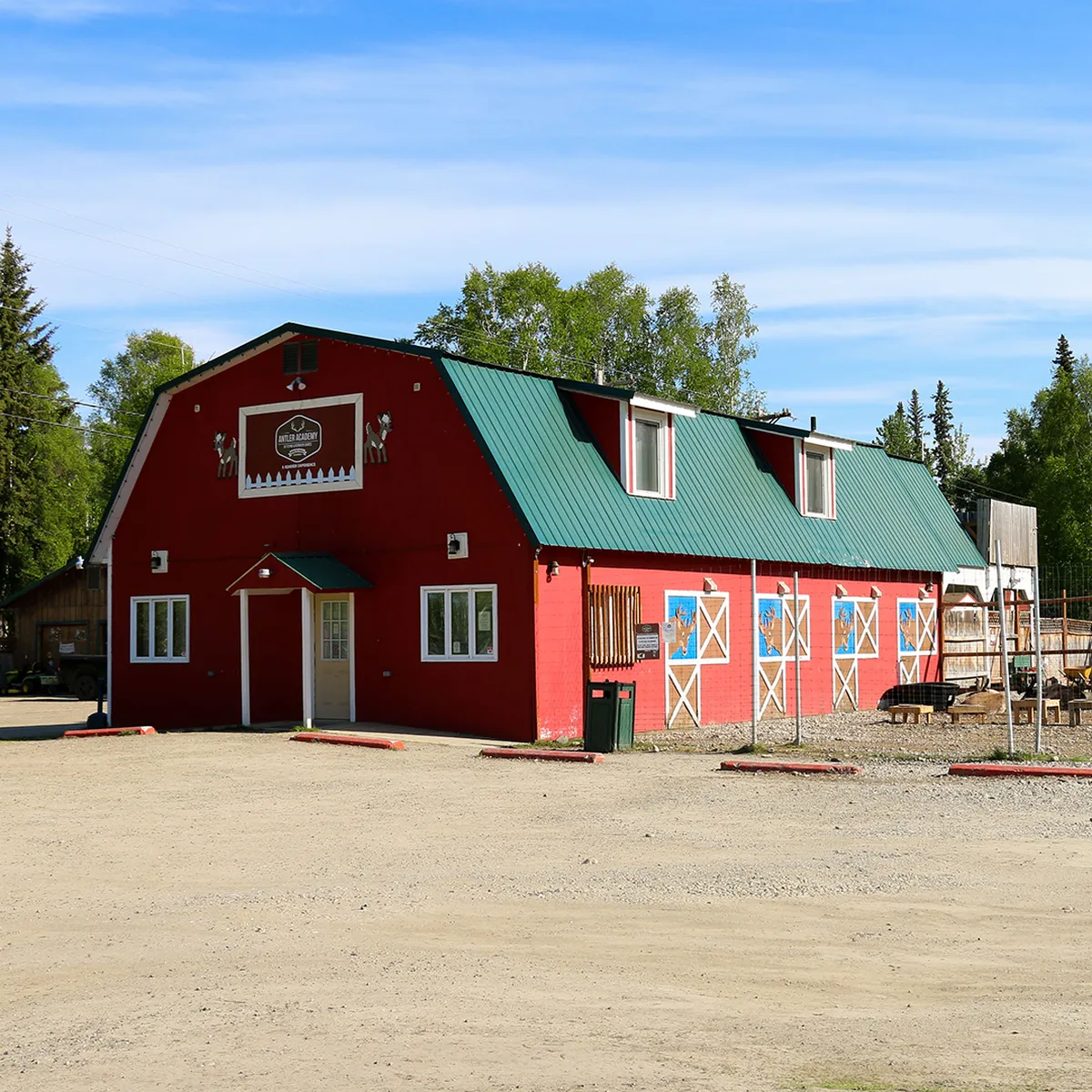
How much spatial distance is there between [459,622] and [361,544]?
2.65m

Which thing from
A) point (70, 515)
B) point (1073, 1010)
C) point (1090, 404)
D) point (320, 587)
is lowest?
point (1073, 1010)

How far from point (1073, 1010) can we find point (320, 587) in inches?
734

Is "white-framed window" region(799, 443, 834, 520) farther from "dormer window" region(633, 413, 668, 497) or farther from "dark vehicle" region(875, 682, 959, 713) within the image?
"dormer window" region(633, 413, 668, 497)

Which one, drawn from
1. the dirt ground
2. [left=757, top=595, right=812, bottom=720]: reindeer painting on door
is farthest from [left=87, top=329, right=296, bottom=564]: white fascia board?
the dirt ground

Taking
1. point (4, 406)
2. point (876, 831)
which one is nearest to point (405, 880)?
point (876, 831)

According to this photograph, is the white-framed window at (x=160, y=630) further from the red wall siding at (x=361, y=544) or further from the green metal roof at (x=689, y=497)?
the green metal roof at (x=689, y=497)

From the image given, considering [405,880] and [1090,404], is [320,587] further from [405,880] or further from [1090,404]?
[1090,404]

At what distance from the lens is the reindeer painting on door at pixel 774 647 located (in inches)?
1137

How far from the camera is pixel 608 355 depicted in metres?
68.1

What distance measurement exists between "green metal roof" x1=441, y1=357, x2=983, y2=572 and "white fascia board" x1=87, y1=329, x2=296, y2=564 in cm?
557

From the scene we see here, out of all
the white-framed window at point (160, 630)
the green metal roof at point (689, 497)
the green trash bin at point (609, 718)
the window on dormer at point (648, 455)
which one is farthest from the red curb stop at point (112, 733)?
the window on dormer at point (648, 455)

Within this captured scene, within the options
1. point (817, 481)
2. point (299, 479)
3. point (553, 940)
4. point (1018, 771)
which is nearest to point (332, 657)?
point (299, 479)

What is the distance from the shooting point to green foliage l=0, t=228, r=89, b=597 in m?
55.3

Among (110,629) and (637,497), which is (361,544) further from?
(110,629)
